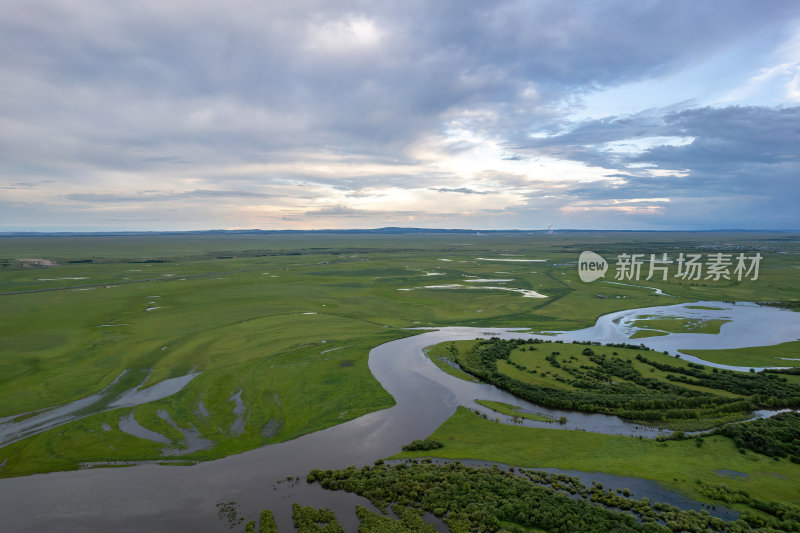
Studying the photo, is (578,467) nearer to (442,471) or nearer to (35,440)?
(442,471)

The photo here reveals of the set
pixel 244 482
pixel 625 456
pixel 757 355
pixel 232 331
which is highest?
pixel 232 331

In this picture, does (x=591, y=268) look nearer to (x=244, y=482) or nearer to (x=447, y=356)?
(x=447, y=356)

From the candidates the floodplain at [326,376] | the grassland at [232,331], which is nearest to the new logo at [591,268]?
the grassland at [232,331]

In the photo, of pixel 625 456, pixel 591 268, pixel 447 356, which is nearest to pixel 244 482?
pixel 625 456

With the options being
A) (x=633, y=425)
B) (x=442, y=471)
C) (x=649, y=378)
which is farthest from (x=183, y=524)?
(x=649, y=378)

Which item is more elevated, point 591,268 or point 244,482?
point 591,268

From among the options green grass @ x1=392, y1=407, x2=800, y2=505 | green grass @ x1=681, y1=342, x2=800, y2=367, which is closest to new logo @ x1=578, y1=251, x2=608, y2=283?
green grass @ x1=681, y1=342, x2=800, y2=367
